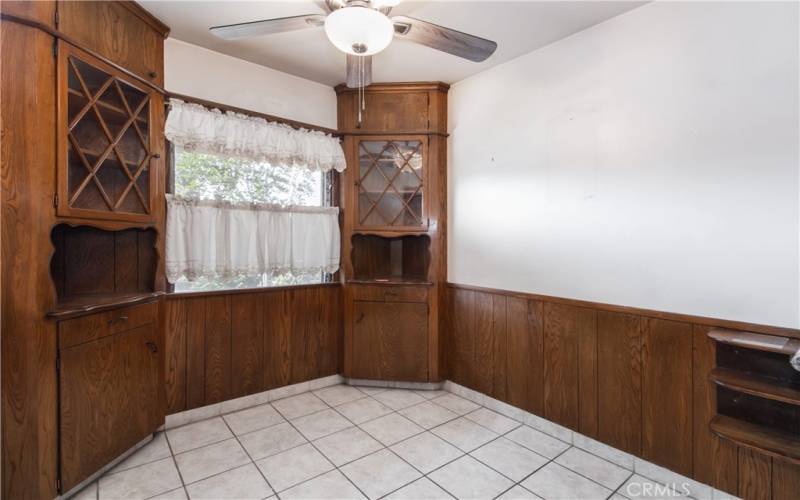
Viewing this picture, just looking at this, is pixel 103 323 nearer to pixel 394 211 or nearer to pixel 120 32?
pixel 120 32

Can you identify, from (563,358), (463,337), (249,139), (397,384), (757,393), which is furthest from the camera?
(397,384)

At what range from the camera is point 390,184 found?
3.18 metres

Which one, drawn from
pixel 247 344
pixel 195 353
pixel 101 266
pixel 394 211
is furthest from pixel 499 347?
pixel 101 266

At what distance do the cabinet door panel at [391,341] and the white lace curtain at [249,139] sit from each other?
1.26 meters

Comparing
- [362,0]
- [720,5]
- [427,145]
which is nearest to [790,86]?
[720,5]

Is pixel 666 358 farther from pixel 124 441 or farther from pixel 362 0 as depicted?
pixel 124 441

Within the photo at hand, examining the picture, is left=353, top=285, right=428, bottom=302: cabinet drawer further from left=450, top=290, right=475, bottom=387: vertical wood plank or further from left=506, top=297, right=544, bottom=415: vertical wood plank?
left=506, top=297, right=544, bottom=415: vertical wood plank

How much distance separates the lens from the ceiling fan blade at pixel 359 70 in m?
2.04

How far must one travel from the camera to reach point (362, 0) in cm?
174

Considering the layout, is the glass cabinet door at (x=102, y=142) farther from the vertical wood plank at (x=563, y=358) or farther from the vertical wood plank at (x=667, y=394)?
the vertical wood plank at (x=667, y=394)

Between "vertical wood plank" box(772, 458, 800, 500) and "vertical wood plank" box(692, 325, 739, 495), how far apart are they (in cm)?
13

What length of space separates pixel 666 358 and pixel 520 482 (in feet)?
3.27

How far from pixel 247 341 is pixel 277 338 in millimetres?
230

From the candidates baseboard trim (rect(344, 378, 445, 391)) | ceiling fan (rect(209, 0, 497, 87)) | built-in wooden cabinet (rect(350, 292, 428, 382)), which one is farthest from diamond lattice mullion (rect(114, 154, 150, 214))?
baseboard trim (rect(344, 378, 445, 391))
